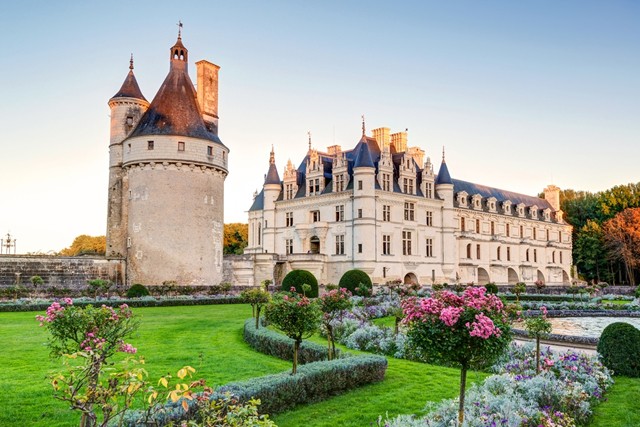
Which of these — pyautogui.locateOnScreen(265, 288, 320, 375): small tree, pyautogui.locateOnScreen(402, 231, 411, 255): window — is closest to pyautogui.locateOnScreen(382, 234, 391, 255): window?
pyautogui.locateOnScreen(402, 231, 411, 255): window

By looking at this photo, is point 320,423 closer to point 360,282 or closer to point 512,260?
point 360,282

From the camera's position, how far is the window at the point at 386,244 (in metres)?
41.8

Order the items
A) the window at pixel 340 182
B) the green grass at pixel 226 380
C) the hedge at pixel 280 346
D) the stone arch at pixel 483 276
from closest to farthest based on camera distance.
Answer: the green grass at pixel 226 380 → the hedge at pixel 280 346 → the window at pixel 340 182 → the stone arch at pixel 483 276

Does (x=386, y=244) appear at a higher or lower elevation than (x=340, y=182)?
lower

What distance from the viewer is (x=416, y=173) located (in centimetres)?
4575

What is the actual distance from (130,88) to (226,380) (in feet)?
106

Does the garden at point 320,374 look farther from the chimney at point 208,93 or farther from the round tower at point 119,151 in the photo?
the chimney at point 208,93

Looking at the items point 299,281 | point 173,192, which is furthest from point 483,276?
point 173,192

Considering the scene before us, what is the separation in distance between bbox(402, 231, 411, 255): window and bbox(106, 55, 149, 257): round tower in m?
21.2

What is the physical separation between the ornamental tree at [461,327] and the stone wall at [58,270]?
27.8m

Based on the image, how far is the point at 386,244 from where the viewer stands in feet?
138

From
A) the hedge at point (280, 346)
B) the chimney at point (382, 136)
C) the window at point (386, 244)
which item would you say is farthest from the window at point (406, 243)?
the hedge at point (280, 346)

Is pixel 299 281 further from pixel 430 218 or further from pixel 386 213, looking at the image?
pixel 430 218

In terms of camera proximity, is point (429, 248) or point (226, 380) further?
point (429, 248)
